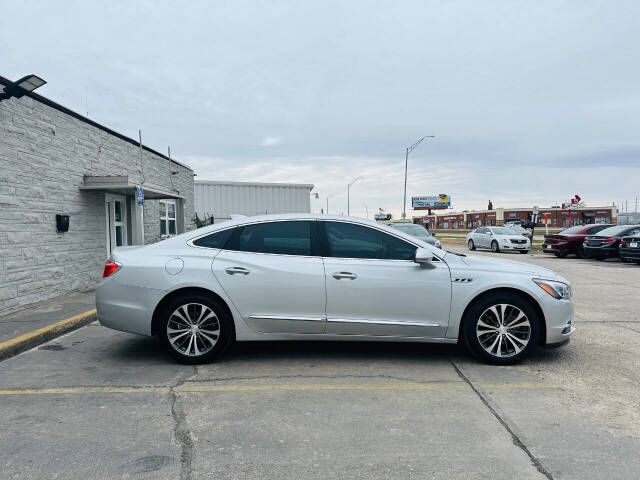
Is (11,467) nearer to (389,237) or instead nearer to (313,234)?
(313,234)

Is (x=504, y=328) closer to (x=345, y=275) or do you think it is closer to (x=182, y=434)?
(x=345, y=275)

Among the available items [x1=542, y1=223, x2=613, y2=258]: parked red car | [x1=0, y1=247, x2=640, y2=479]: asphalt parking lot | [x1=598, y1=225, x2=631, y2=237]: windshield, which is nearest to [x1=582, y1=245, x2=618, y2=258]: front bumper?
[x1=598, y1=225, x2=631, y2=237]: windshield

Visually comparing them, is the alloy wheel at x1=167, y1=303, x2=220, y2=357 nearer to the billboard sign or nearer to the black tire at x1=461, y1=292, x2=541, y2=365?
the black tire at x1=461, y1=292, x2=541, y2=365

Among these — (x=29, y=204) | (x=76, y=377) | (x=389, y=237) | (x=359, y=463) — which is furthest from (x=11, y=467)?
(x=29, y=204)

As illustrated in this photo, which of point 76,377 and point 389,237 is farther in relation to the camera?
point 389,237

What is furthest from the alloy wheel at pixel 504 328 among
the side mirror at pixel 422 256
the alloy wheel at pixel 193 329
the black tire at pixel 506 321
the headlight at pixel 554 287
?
the alloy wheel at pixel 193 329

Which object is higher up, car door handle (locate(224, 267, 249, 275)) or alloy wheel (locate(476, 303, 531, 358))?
car door handle (locate(224, 267, 249, 275))

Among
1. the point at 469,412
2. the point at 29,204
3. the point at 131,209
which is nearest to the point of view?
the point at 469,412

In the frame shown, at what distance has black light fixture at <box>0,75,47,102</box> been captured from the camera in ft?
23.7

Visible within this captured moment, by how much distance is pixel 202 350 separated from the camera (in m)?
5.05

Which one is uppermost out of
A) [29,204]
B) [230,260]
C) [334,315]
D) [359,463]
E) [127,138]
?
[127,138]

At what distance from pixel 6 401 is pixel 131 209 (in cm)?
945

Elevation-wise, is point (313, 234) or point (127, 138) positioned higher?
point (127, 138)

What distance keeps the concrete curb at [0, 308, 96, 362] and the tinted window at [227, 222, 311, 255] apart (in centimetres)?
284
